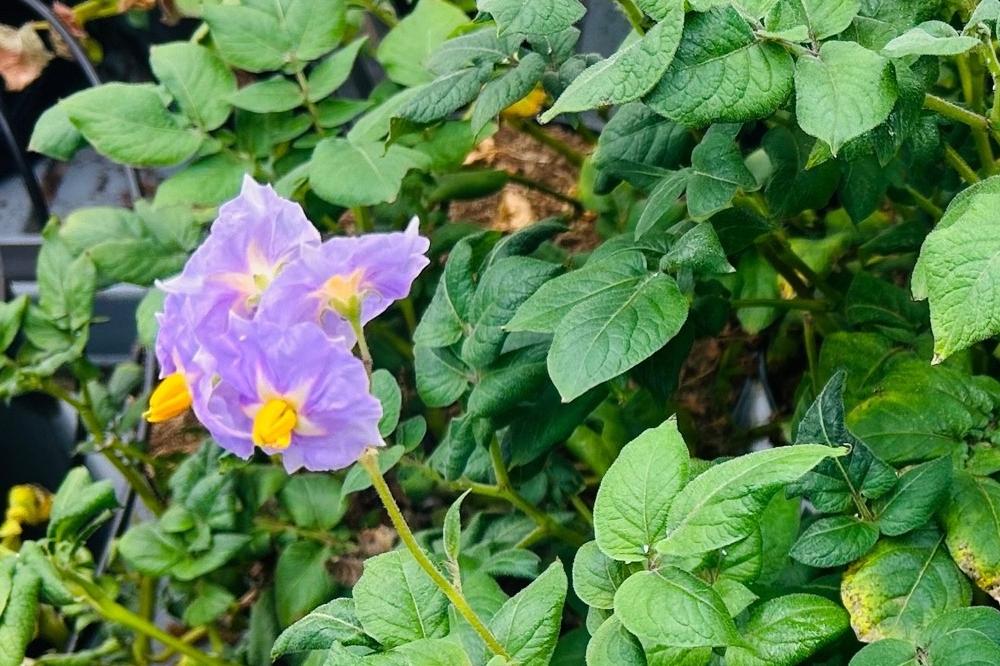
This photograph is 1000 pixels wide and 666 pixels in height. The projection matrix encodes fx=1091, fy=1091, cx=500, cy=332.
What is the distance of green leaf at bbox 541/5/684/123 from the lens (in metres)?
0.52

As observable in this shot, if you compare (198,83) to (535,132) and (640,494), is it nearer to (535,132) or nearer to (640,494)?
(535,132)

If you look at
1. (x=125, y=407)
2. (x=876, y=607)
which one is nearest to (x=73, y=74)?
(x=125, y=407)

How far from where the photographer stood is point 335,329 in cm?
52

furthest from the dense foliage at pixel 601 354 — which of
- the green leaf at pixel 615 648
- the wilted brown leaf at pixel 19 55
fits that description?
the wilted brown leaf at pixel 19 55

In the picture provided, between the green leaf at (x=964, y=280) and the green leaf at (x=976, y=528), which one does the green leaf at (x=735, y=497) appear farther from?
the green leaf at (x=976, y=528)

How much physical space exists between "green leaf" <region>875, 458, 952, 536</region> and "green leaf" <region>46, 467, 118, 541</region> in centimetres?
60

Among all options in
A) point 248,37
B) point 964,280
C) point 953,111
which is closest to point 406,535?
point 964,280

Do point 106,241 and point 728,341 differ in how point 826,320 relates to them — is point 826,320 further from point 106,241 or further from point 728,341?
point 106,241

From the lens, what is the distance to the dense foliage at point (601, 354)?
1.74 feet

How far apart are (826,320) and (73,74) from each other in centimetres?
117

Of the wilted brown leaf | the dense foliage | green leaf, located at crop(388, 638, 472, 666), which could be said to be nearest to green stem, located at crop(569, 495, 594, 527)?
the dense foliage

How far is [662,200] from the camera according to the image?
713 millimetres

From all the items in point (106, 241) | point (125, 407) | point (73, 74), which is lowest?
point (125, 407)

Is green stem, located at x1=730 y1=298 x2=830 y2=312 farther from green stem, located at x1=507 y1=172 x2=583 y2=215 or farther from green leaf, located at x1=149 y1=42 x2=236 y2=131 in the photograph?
green leaf, located at x1=149 y1=42 x2=236 y2=131
